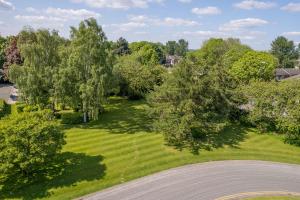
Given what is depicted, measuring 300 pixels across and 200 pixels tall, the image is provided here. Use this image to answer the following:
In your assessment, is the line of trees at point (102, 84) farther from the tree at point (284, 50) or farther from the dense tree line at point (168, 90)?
the tree at point (284, 50)

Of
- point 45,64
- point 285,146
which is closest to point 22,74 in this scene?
point 45,64

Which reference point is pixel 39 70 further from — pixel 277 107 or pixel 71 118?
pixel 277 107

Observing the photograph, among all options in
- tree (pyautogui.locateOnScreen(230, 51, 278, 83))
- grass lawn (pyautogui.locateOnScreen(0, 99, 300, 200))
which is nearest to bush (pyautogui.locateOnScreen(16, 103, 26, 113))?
grass lawn (pyautogui.locateOnScreen(0, 99, 300, 200))

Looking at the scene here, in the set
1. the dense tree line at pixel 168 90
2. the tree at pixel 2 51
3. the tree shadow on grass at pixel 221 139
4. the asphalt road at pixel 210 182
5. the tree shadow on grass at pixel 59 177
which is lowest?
the asphalt road at pixel 210 182

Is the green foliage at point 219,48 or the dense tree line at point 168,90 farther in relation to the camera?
the green foliage at point 219,48

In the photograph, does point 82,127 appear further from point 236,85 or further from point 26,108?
point 236,85

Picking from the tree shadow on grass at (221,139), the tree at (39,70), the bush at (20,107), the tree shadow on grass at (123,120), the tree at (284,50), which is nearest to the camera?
the tree shadow on grass at (221,139)

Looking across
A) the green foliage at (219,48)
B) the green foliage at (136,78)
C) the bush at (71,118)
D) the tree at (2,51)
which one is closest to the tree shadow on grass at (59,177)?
the bush at (71,118)

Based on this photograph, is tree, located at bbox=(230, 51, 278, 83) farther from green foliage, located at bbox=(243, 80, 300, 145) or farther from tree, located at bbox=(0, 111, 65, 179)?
tree, located at bbox=(0, 111, 65, 179)
